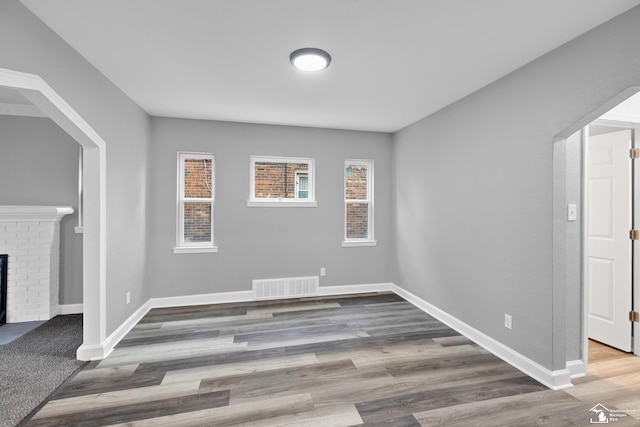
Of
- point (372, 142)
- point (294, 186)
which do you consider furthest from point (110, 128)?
point (372, 142)

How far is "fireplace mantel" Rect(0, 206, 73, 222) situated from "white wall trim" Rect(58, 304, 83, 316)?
1139 millimetres

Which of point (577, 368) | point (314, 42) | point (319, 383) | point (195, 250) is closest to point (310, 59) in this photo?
point (314, 42)

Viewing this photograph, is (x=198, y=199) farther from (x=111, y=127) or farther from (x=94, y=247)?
(x=94, y=247)

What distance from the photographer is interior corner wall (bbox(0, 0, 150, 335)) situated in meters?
1.76

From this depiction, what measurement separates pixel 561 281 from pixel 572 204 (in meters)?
0.61

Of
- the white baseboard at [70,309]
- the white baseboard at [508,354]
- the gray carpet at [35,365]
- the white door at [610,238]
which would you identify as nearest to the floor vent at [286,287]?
the white baseboard at [508,354]

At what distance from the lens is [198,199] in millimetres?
4148

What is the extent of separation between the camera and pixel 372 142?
4730mm

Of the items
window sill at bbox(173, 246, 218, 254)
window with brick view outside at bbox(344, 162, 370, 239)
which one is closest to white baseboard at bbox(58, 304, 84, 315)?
window sill at bbox(173, 246, 218, 254)

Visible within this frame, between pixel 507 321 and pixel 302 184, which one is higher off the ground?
pixel 302 184

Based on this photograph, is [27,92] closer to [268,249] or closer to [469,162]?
[268,249]

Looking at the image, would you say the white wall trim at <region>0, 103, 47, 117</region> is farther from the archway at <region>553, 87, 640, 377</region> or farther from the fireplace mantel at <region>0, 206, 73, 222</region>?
the archway at <region>553, 87, 640, 377</region>

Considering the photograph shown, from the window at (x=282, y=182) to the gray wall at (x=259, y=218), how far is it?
3.9 inches

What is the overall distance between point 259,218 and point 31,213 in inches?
106
